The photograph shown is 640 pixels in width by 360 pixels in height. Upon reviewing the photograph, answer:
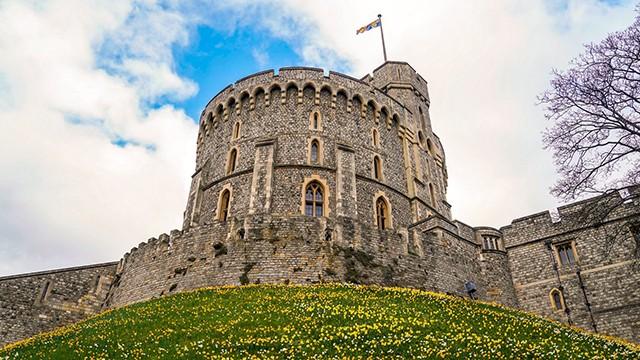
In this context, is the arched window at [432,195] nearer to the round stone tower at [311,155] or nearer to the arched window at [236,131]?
the round stone tower at [311,155]

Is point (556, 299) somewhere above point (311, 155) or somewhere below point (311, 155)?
below

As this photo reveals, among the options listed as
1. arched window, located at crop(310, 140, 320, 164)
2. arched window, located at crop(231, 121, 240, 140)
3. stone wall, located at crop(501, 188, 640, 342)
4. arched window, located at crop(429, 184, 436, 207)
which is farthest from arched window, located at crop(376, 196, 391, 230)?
arched window, located at crop(231, 121, 240, 140)

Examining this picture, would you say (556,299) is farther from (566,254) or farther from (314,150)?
(314,150)

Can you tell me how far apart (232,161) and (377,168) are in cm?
827

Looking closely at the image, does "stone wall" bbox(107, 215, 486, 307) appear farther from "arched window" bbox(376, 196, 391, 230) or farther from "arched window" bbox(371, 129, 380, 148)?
"arched window" bbox(371, 129, 380, 148)

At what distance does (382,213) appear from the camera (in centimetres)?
2464

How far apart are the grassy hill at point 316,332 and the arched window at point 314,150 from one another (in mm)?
10649

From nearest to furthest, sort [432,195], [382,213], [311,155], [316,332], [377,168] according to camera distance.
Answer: [316,332]
[382,213]
[311,155]
[377,168]
[432,195]

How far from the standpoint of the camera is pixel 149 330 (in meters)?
11.9

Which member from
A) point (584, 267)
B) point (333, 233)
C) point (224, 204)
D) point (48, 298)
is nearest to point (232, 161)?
point (224, 204)

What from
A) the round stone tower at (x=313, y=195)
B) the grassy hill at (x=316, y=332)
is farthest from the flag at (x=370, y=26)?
the grassy hill at (x=316, y=332)

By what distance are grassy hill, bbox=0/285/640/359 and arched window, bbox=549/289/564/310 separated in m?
7.99

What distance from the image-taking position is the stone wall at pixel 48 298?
742 inches

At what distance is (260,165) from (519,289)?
14246 millimetres
